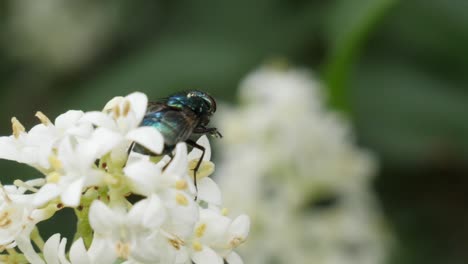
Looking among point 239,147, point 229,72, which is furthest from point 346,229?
point 229,72

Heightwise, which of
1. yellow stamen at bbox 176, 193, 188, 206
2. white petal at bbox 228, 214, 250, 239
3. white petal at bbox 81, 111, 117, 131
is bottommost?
white petal at bbox 228, 214, 250, 239

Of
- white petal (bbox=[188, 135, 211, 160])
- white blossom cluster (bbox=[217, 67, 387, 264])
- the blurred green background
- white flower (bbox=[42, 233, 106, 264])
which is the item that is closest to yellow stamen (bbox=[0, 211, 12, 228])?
white flower (bbox=[42, 233, 106, 264])

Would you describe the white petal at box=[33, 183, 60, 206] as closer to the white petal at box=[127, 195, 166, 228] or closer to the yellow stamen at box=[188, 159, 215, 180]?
the white petal at box=[127, 195, 166, 228]

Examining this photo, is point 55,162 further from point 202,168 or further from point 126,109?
point 202,168

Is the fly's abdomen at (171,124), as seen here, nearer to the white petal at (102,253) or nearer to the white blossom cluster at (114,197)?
the white blossom cluster at (114,197)

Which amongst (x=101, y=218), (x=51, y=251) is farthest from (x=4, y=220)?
(x=101, y=218)

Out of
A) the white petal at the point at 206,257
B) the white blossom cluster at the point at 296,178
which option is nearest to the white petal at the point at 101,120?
the white petal at the point at 206,257

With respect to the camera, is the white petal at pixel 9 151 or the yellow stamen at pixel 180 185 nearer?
the yellow stamen at pixel 180 185
